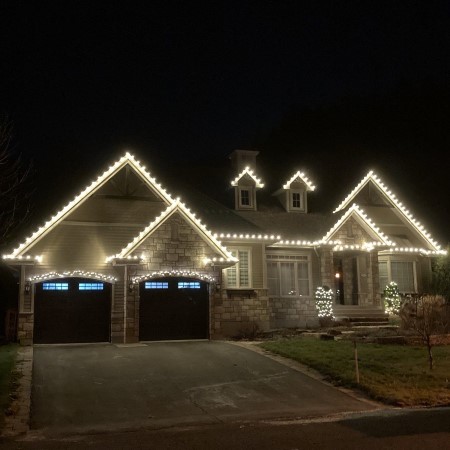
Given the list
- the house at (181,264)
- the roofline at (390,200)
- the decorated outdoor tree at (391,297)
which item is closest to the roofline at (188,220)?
the house at (181,264)

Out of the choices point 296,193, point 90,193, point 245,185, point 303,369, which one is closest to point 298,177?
point 296,193

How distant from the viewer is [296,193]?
2858 cm

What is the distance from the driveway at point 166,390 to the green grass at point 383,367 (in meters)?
0.63

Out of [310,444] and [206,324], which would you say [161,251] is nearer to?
[206,324]

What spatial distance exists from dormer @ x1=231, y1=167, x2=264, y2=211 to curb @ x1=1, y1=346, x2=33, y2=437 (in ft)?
42.4

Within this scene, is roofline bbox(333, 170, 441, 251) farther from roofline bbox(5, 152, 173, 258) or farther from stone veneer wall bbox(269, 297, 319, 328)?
roofline bbox(5, 152, 173, 258)

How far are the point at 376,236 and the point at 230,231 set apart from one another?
6.71 m

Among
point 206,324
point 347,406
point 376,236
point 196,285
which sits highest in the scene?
point 376,236

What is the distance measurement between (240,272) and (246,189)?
4996 mm

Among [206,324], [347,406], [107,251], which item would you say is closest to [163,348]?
[206,324]

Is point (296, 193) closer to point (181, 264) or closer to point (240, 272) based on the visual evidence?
point (240, 272)

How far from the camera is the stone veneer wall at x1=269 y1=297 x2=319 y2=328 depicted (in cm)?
2489

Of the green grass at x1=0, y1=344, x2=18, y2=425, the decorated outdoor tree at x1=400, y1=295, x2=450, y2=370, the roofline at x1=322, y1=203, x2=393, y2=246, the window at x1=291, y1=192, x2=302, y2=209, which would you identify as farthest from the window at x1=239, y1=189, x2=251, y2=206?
the green grass at x1=0, y1=344, x2=18, y2=425

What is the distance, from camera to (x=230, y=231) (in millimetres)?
24141
